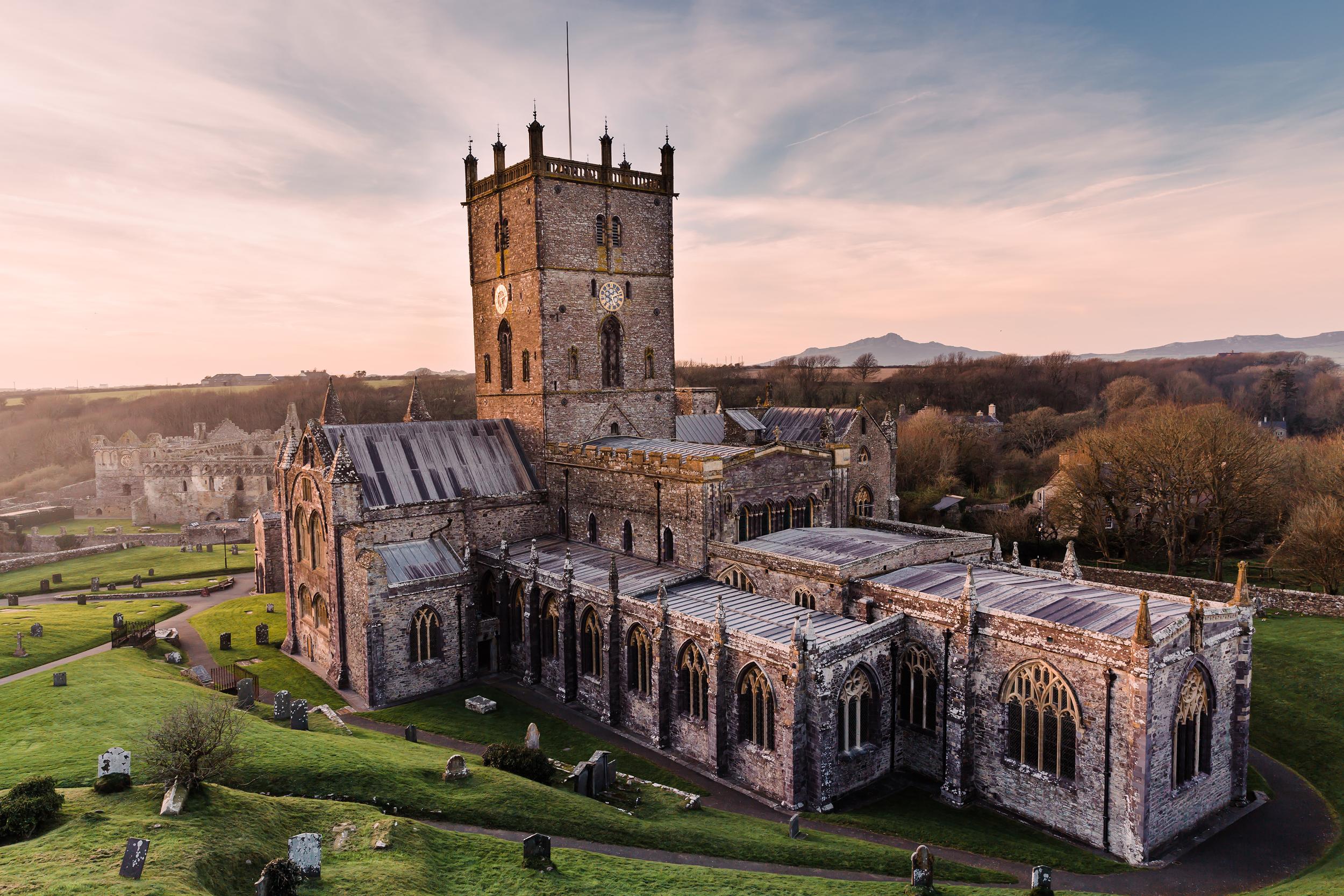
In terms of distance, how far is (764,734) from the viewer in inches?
1014

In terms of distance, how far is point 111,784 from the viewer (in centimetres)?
1877

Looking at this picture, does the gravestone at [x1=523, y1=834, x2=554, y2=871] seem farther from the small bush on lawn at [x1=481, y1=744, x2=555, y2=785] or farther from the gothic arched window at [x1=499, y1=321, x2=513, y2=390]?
the gothic arched window at [x1=499, y1=321, x2=513, y2=390]

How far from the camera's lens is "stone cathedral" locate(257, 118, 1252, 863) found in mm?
23172

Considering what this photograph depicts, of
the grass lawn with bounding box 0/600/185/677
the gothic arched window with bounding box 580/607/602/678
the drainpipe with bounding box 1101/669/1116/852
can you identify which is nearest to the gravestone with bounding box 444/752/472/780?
the gothic arched window with bounding box 580/607/602/678

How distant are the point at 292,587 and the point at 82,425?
14219 centimetres

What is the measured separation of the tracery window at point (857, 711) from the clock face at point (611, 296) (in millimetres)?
24768

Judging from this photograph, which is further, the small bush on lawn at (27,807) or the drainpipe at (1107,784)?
the drainpipe at (1107,784)

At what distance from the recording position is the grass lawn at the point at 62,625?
121 feet

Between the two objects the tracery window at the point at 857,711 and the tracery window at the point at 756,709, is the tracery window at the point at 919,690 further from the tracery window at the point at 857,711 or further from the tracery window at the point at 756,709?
the tracery window at the point at 756,709

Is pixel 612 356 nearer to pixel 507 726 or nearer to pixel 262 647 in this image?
pixel 507 726

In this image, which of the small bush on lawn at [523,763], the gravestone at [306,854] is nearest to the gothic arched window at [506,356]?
the small bush on lawn at [523,763]

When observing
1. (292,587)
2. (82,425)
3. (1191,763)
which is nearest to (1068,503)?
(1191,763)

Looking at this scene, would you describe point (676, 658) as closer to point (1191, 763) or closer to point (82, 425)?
point (1191, 763)

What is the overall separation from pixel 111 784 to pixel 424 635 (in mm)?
16603
